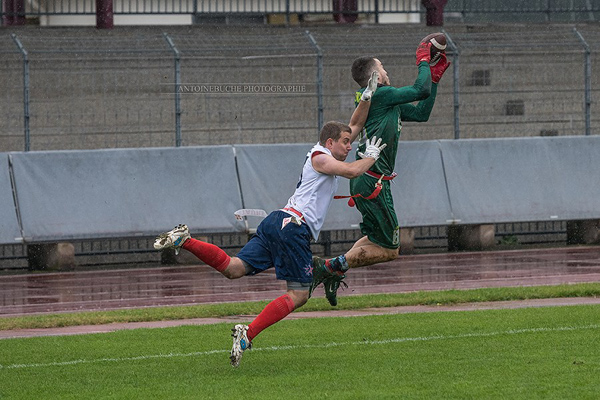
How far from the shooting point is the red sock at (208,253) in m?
8.72

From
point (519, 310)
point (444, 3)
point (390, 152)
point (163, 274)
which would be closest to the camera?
point (390, 152)

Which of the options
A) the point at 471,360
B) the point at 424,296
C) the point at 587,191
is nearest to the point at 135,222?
the point at 424,296

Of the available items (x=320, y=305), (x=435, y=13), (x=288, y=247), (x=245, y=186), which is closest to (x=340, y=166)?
(x=288, y=247)

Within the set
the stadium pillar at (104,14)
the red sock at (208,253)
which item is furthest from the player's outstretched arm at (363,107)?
the stadium pillar at (104,14)

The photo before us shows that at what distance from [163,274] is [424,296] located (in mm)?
5521

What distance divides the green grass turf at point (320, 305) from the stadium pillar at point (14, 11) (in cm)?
1418

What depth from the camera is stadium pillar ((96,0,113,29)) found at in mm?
24703

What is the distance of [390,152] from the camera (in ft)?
34.1

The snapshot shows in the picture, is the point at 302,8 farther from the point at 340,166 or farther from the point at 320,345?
the point at 340,166

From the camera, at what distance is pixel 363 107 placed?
10.1 metres

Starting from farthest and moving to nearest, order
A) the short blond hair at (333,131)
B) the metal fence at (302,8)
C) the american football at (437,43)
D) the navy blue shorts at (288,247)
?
Answer: the metal fence at (302,8), the american football at (437,43), the short blond hair at (333,131), the navy blue shorts at (288,247)

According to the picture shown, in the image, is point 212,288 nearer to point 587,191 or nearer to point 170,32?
point 587,191

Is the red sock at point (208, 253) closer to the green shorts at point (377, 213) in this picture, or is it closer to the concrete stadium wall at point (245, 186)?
the green shorts at point (377, 213)

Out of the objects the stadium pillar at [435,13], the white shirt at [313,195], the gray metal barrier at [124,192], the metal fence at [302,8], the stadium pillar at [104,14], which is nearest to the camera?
the white shirt at [313,195]
